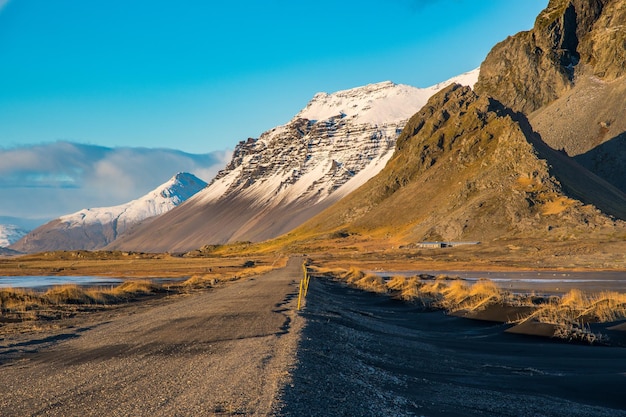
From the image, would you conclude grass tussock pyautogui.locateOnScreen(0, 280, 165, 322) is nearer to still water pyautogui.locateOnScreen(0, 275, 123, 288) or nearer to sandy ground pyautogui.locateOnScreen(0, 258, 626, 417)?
sandy ground pyautogui.locateOnScreen(0, 258, 626, 417)

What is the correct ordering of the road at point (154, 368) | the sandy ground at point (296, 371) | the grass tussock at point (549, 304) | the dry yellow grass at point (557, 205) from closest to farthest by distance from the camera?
the road at point (154, 368)
the sandy ground at point (296, 371)
the grass tussock at point (549, 304)
the dry yellow grass at point (557, 205)

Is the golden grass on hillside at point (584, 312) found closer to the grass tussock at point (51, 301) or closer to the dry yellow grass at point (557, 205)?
the grass tussock at point (51, 301)

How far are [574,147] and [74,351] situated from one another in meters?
197

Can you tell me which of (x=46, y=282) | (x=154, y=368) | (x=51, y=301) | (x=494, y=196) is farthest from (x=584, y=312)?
(x=494, y=196)

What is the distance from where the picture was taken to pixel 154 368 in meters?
13.5

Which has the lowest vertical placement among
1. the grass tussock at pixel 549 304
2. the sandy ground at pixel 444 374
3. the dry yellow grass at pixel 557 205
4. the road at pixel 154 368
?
the grass tussock at pixel 549 304

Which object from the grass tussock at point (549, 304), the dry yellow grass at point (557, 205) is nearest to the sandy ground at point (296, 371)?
the grass tussock at point (549, 304)

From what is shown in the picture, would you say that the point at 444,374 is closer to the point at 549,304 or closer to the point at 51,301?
the point at 549,304

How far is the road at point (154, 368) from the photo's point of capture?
33.0 ft

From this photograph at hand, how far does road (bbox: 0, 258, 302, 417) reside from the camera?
396 inches

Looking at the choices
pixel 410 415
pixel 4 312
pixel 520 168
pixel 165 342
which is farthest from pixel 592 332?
pixel 520 168

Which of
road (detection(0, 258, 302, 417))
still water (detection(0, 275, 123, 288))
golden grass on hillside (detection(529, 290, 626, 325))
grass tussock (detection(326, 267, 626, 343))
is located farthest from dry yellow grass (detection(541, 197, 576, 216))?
road (detection(0, 258, 302, 417))

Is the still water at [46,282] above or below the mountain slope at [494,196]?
below

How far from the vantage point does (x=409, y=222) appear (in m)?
178
